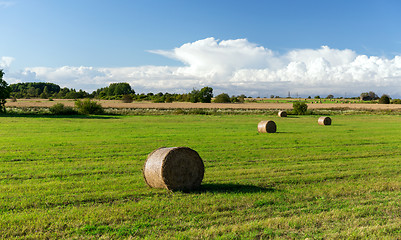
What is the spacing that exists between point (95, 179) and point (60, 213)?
3576 mm

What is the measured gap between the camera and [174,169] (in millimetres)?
10367

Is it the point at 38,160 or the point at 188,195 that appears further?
the point at 38,160

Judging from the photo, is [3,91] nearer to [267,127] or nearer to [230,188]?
[267,127]

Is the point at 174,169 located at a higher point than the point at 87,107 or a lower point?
lower

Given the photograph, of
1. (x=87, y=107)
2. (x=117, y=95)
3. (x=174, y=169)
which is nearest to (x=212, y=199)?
(x=174, y=169)

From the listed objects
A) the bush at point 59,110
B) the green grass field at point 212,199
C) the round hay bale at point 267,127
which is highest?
the bush at point 59,110

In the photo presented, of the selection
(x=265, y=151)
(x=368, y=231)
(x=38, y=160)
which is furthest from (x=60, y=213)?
(x=265, y=151)

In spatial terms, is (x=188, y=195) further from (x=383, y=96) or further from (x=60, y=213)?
(x=383, y=96)

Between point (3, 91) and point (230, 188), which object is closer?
point (230, 188)

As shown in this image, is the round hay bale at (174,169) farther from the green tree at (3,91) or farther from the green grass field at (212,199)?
the green tree at (3,91)

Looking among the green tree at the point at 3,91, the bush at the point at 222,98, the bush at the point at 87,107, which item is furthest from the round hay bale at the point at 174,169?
the bush at the point at 222,98

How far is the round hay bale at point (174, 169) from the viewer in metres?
10.3

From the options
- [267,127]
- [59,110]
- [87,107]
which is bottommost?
[267,127]

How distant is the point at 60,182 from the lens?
11500mm
